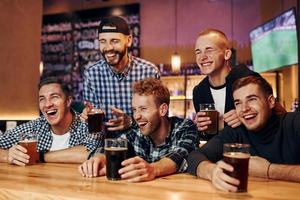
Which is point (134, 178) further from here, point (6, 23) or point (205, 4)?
point (205, 4)

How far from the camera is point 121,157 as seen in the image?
1630 mm

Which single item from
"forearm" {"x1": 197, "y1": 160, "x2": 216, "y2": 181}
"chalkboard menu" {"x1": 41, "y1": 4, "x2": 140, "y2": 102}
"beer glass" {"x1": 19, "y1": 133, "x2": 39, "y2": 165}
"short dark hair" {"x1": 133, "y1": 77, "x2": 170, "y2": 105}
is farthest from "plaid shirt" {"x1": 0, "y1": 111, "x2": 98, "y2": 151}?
"chalkboard menu" {"x1": 41, "y1": 4, "x2": 140, "y2": 102}

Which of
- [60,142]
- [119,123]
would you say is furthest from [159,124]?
[60,142]

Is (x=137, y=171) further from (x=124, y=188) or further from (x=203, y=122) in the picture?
(x=203, y=122)

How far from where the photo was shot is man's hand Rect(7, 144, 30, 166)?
81.4 inches

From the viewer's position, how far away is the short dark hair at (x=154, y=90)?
2041mm

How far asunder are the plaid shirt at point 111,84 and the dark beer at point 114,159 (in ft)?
4.35

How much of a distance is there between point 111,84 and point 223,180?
1.72 metres

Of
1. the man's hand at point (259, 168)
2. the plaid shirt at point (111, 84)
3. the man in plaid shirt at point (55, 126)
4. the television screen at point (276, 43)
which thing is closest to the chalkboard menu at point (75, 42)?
the television screen at point (276, 43)

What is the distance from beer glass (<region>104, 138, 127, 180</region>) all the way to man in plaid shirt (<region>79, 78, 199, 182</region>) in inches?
5.2

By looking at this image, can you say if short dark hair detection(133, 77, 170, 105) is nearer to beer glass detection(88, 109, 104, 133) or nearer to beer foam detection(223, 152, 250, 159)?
beer glass detection(88, 109, 104, 133)

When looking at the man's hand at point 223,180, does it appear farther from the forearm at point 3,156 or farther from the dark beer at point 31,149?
the forearm at point 3,156

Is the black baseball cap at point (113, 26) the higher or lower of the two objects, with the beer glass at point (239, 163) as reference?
higher

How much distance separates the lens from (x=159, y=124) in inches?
82.0
